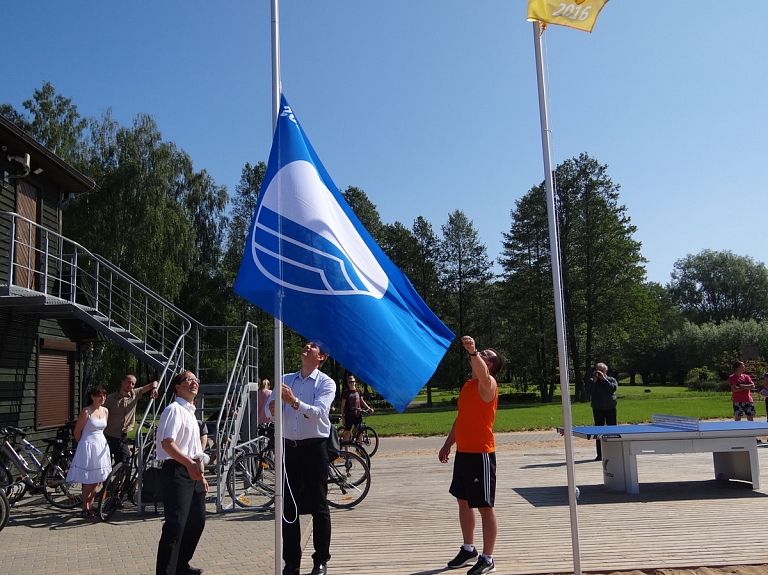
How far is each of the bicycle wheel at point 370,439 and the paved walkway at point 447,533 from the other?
13.1 ft

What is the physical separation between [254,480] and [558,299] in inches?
258

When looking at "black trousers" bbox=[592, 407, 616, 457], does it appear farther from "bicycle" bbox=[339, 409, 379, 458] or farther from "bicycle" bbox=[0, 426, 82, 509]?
"bicycle" bbox=[0, 426, 82, 509]

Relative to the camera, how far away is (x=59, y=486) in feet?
35.2

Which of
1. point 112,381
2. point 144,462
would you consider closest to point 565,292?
point 112,381

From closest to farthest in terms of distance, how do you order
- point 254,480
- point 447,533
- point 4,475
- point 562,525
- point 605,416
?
point 447,533
point 562,525
point 254,480
point 4,475
point 605,416

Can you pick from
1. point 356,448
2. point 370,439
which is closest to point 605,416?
point 356,448

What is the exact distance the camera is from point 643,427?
10672 mm

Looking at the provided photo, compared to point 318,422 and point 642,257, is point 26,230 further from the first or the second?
point 642,257

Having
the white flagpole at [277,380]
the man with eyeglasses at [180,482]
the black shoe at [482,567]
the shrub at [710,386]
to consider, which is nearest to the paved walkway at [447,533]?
the black shoe at [482,567]

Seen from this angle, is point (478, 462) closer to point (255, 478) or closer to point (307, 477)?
point (307, 477)

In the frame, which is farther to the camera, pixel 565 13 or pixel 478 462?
pixel 478 462

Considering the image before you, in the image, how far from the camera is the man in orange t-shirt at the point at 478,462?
5859 mm

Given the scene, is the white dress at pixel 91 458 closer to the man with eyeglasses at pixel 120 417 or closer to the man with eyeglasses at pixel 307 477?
the man with eyeglasses at pixel 120 417

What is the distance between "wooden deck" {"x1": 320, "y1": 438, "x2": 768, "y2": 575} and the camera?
6277 millimetres
